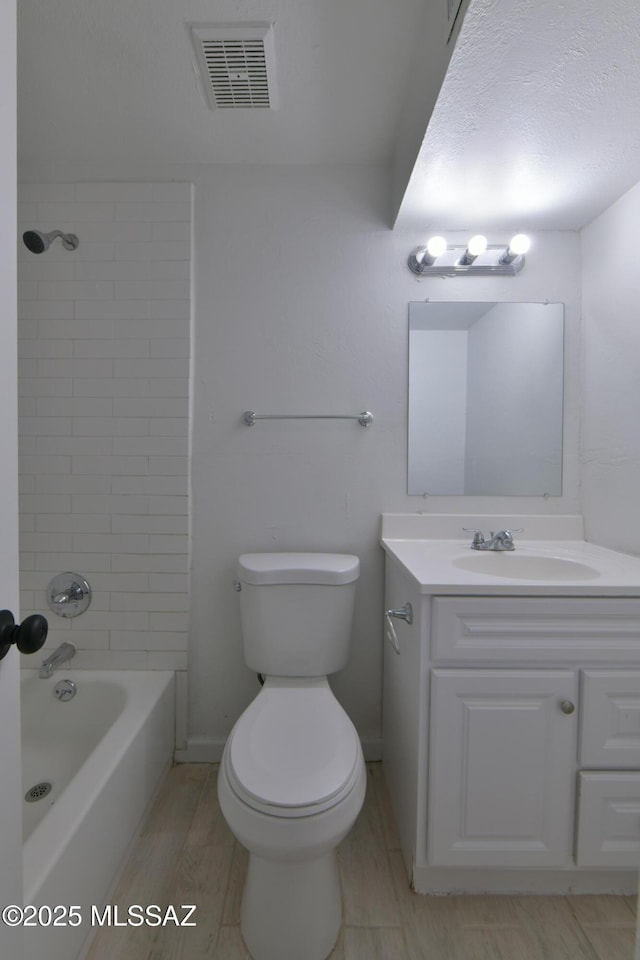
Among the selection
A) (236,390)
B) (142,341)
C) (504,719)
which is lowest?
(504,719)

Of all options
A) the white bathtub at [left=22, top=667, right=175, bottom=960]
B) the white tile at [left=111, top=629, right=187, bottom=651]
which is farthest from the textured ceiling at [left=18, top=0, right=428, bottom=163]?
the white bathtub at [left=22, top=667, right=175, bottom=960]

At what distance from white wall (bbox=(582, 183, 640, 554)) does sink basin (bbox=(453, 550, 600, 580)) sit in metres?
0.23

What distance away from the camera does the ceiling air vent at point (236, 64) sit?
1228 mm

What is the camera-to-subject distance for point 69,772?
162 centimetres

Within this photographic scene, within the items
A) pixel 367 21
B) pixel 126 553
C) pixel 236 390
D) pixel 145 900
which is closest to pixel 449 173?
pixel 367 21

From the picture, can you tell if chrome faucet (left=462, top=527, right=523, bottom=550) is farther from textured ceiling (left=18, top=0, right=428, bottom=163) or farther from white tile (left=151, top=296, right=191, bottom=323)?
textured ceiling (left=18, top=0, right=428, bottom=163)

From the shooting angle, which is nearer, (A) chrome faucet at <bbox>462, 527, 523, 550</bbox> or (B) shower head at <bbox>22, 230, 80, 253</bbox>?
(B) shower head at <bbox>22, 230, 80, 253</bbox>

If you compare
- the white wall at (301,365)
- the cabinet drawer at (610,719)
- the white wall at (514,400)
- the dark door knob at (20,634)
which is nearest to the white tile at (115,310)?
the white wall at (301,365)

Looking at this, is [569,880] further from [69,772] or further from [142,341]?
[142,341]

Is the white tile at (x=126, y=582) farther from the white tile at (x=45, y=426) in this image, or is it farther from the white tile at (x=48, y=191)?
the white tile at (x=48, y=191)

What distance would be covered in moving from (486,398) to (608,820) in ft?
4.40

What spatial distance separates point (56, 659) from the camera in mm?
1659

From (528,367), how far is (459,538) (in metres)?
0.71

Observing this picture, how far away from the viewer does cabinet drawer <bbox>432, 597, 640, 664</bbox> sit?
123 cm
